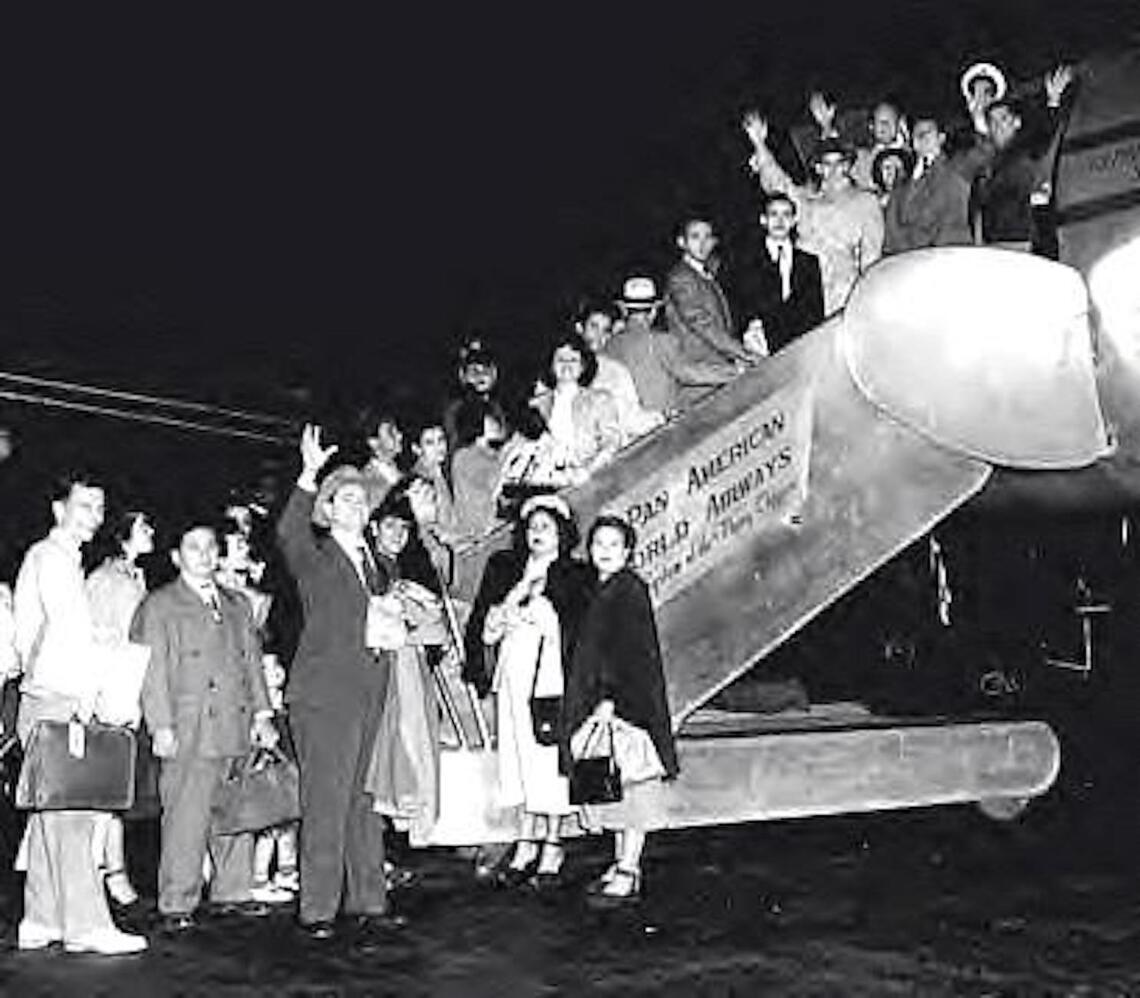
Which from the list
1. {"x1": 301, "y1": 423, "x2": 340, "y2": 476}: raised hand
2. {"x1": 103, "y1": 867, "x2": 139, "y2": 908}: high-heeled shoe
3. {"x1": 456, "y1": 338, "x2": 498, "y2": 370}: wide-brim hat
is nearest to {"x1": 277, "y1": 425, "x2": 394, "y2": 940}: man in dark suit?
{"x1": 301, "y1": 423, "x2": 340, "y2": 476}: raised hand

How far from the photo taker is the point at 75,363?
16.2 m

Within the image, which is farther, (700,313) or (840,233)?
(840,233)

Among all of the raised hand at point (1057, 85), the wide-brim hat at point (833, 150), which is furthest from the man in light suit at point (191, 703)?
the wide-brim hat at point (833, 150)

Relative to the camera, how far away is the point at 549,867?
944cm

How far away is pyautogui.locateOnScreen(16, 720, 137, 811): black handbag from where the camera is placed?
25.4ft

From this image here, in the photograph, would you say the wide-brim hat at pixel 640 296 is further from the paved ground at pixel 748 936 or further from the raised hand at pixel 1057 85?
the paved ground at pixel 748 936

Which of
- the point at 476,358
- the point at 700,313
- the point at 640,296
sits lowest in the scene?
the point at 476,358

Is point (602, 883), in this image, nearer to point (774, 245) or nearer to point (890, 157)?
point (774, 245)

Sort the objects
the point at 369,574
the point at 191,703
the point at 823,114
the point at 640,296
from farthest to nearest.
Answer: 1. the point at 823,114
2. the point at 640,296
3. the point at 369,574
4. the point at 191,703

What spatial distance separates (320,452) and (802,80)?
8.78m

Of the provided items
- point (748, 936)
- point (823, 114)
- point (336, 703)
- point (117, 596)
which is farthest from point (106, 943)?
point (823, 114)

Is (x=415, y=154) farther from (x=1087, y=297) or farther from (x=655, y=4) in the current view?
(x=1087, y=297)

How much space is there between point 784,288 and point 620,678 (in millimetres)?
3703

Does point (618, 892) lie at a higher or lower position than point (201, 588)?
lower
